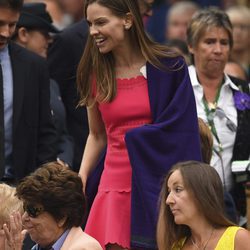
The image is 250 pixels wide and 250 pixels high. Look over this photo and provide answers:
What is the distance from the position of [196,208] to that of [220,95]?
227cm

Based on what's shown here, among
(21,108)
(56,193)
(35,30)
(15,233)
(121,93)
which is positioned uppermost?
(35,30)

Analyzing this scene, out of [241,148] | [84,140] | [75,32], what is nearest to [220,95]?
[241,148]

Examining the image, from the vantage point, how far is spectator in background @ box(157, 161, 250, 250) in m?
7.06

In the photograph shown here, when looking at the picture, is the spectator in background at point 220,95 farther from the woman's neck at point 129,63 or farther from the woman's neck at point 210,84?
the woman's neck at point 129,63

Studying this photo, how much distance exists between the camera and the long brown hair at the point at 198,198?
23.2 ft

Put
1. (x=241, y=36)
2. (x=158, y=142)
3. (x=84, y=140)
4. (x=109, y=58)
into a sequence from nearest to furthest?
(x=158, y=142) → (x=109, y=58) → (x=84, y=140) → (x=241, y=36)

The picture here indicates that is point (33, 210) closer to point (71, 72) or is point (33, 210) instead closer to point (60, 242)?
point (60, 242)

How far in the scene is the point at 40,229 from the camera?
23.2ft

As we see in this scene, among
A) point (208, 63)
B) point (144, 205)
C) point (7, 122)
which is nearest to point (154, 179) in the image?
point (144, 205)

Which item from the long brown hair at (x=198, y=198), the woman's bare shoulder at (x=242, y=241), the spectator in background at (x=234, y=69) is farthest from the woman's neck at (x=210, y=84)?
the woman's bare shoulder at (x=242, y=241)

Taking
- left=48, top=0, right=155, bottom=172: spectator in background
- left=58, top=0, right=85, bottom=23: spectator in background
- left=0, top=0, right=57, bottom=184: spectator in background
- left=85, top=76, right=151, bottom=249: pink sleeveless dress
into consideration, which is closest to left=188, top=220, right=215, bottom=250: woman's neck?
left=85, top=76, right=151, bottom=249: pink sleeveless dress

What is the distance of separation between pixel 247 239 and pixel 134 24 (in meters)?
1.46

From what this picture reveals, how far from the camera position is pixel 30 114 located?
Result: 332 inches

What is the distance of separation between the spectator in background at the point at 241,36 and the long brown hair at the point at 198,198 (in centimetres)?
564
